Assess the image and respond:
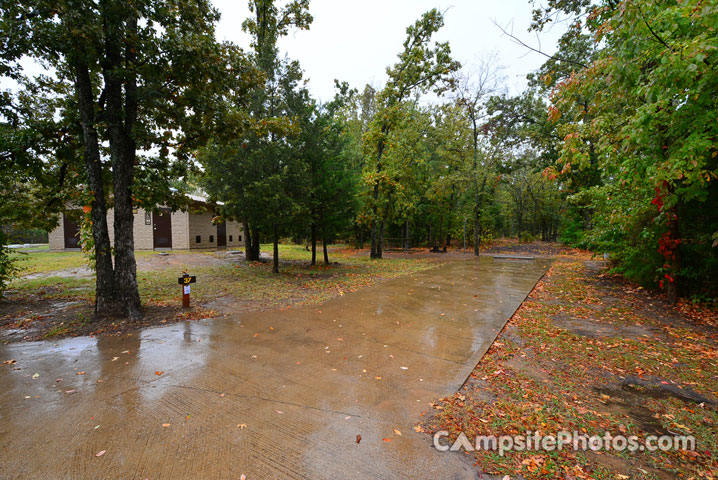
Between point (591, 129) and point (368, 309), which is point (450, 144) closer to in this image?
point (591, 129)

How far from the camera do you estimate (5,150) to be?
549 cm

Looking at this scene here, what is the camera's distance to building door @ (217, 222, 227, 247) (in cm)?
2143

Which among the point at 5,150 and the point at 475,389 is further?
the point at 5,150

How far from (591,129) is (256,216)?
876cm

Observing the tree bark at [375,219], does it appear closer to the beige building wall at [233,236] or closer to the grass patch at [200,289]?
the grass patch at [200,289]

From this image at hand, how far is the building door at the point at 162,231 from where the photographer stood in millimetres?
18594

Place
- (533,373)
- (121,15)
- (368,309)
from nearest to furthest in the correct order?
(533,373), (121,15), (368,309)

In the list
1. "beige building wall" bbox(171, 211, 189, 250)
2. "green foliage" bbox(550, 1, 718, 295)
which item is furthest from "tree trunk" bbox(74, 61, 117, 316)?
"beige building wall" bbox(171, 211, 189, 250)

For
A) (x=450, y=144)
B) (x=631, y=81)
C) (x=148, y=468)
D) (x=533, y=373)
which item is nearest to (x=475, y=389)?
(x=533, y=373)

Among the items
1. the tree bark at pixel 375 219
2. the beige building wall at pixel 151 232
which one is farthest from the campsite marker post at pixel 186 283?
the beige building wall at pixel 151 232

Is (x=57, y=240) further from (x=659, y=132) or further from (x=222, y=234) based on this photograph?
(x=659, y=132)

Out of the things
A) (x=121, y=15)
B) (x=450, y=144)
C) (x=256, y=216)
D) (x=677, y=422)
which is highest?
(x=450, y=144)

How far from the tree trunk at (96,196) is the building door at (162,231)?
1483 cm

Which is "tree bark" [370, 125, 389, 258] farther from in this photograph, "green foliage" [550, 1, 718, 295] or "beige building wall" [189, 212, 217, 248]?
"beige building wall" [189, 212, 217, 248]
